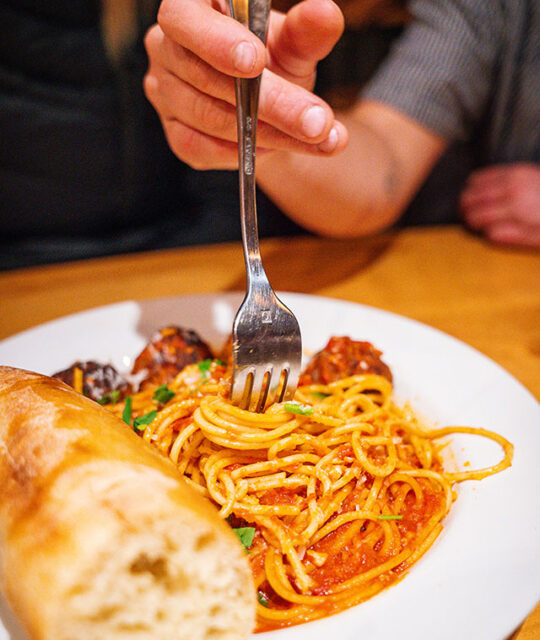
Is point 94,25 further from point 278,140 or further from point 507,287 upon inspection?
point 507,287

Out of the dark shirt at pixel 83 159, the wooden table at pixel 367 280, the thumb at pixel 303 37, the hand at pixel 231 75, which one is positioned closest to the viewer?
the hand at pixel 231 75

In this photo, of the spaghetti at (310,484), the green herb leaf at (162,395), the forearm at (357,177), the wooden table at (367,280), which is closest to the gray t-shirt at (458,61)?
the forearm at (357,177)

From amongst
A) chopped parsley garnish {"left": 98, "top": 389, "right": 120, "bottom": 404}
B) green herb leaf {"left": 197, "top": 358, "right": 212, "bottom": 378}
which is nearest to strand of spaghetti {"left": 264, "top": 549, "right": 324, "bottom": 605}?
green herb leaf {"left": 197, "top": 358, "right": 212, "bottom": 378}

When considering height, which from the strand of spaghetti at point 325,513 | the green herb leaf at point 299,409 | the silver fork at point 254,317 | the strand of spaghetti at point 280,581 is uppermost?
the silver fork at point 254,317

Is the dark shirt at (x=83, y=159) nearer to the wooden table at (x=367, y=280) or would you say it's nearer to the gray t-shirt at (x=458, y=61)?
the wooden table at (x=367, y=280)

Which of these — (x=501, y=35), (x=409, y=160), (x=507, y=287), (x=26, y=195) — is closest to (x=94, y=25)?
(x=26, y=195)

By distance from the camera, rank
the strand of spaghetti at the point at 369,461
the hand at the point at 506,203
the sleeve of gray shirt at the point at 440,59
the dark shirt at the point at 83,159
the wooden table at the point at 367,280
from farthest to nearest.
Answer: the dark shirt at the point at 83,159, the sleeve of gray shirt at the point at 440,59, the hand at the point at 506,203, the wooden table at the point at 367,280, the strand of spaghetti at the point at 369,461
